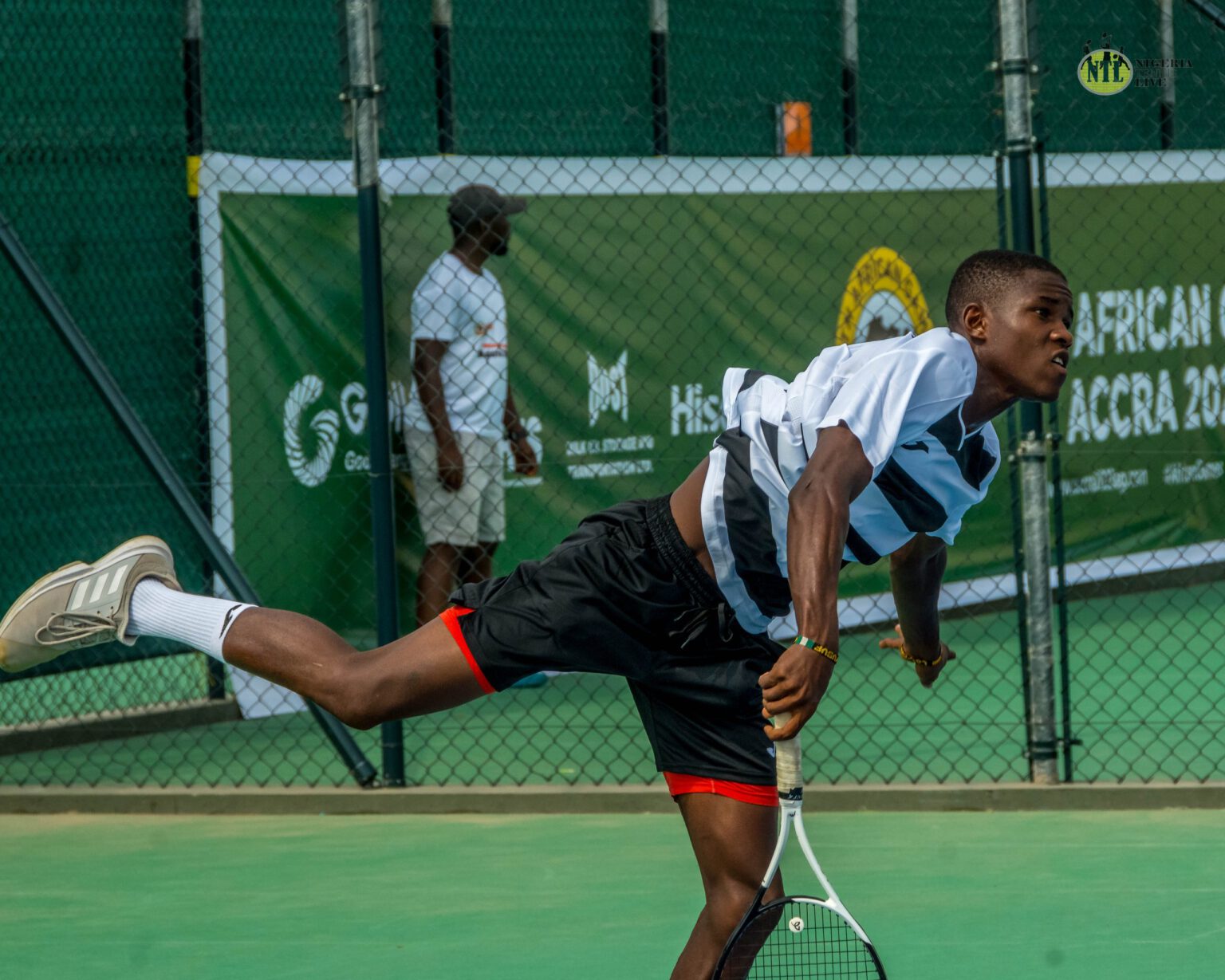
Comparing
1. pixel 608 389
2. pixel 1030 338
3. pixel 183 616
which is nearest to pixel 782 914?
pixel 1030 338

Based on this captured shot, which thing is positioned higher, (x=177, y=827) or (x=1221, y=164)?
(x=1221, y=164)

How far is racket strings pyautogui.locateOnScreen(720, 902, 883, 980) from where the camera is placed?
12.3 ft

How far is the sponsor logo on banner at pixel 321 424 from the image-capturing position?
27.5 ft

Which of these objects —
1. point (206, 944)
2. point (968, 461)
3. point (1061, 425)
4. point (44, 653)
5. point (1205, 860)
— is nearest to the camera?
point (968, 461)

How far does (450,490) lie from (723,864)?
459cm

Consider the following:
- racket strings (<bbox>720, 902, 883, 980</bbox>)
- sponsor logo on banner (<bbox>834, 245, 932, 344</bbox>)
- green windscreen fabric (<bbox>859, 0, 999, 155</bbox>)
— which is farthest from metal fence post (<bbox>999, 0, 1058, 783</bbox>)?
green windscreen fabric (<bbox>859, 0, 999, 155</bbox>)

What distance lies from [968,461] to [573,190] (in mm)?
5468

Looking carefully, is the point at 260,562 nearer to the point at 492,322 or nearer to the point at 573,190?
the point at 492,322

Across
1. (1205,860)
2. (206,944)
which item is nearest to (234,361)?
(206,944)

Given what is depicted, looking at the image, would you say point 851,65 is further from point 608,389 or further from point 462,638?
point 462,638

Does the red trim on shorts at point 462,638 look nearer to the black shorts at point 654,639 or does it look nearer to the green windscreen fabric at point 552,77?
the black shorts at point 654,639

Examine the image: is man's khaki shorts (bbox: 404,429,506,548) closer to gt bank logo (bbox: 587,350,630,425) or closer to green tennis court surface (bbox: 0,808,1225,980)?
gt bank logo (bbox: 587,350,630,425)

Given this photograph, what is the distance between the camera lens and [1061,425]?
34.9ft

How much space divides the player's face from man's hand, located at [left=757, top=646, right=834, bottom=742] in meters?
0.82
